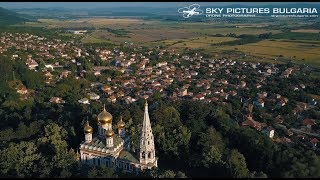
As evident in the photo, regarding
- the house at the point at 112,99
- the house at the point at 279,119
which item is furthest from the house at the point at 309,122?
the house at the point at 112,99

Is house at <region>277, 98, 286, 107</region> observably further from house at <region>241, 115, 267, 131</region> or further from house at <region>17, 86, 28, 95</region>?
house at <region>17, 86, 28, 95</region>

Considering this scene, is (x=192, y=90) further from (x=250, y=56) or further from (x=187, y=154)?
(x=250, y=56)

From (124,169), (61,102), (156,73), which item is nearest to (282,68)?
(156,73)

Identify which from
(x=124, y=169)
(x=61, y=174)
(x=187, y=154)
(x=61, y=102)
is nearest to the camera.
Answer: (x=61, y=174)

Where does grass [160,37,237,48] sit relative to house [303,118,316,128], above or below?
above

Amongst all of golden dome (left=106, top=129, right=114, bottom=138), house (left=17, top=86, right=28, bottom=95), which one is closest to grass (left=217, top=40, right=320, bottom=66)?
house (left=17, top=86, right=28, bottom=95)

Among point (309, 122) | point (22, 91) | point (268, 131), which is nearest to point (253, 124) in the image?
point (268, 131)

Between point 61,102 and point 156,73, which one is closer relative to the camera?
point 61,102

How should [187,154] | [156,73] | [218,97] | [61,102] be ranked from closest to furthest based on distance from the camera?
[187,154], [61,102], [218,97], [156,73]

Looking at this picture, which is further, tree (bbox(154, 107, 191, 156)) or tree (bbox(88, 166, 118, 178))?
tree (bbox(154, 107, 191, 156))
